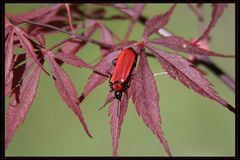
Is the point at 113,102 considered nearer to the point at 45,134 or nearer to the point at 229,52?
the point at 45,134

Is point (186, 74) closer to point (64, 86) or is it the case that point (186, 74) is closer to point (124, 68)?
point (124, 68)

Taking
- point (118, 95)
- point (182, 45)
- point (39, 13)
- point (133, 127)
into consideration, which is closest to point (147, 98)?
point (118, 95)

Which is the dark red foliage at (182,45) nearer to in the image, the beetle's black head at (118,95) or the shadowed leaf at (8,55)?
the beetle's black head at (118,95)

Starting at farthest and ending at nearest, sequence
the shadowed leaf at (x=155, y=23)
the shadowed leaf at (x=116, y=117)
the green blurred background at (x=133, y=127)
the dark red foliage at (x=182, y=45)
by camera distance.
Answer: the green blurred background at (x=133, y=127) < the shadowed leaf at (x=155, y=23) < the dark red foliage at (x=182, y=45) < the shadowed leaf at (x=116, y=117)

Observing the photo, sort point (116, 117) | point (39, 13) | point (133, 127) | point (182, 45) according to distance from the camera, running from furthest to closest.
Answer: point (133, 127)
point (39, 13)
point (182, 45)
point (116, 117)

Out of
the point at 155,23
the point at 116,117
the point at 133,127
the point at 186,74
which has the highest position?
the point at 155,23

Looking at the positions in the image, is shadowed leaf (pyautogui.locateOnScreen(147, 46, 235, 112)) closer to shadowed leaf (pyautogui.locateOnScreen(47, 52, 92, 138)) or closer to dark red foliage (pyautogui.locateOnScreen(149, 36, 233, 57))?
dark red foliage (pyautogui.locateOnScreen(149, 36, 233, 57))

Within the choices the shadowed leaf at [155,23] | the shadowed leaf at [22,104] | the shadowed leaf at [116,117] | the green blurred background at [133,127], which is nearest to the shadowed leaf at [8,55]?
the shadowed leaf at [22,104]

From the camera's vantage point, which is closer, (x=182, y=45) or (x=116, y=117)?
(x=116, y=117)

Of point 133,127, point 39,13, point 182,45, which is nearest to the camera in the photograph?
point 182,45
